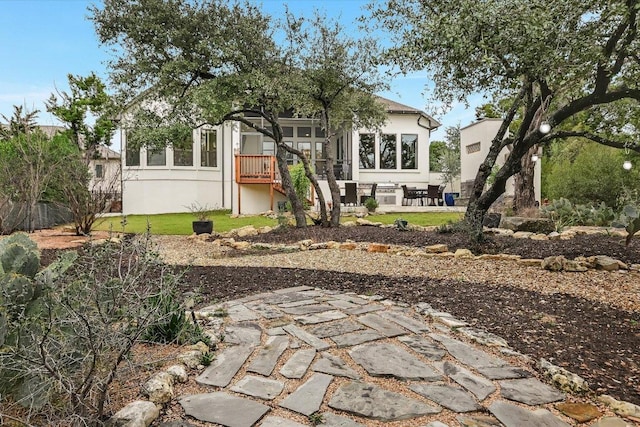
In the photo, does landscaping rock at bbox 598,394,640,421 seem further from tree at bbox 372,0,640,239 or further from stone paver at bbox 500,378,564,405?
tree at bbox 372,0,640,239

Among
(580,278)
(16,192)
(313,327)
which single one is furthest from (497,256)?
(16,192)

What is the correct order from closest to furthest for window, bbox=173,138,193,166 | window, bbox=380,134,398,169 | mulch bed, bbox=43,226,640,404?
mulch bed, bbox=43,226,640,404 < window, bbox=173,138,193,166 < window, bbox=380,134,398,169

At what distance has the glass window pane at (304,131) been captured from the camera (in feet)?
70.6

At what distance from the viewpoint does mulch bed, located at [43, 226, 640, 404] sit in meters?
2.93

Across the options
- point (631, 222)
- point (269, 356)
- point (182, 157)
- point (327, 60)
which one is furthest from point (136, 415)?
point (182, 157)

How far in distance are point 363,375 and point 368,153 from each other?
714 inches

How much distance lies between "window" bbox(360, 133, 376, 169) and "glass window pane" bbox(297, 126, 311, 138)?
2.97m

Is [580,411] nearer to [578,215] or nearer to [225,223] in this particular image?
[578,215]

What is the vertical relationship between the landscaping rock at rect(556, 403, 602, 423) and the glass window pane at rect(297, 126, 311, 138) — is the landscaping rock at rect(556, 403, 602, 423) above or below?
below

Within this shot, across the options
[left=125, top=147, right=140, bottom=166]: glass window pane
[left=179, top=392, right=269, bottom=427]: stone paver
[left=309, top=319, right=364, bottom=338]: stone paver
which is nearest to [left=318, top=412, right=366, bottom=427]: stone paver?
[left=179, top=392, right=269, bottom=427]: stone paver

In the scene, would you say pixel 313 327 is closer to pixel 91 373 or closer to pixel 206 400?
pixel 206 400

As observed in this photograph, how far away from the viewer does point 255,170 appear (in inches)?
661

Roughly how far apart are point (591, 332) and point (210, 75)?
350 inches

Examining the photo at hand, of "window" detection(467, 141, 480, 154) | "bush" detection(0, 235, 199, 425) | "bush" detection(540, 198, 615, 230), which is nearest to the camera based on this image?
"bush" detection(0, 235, 199, 425)
